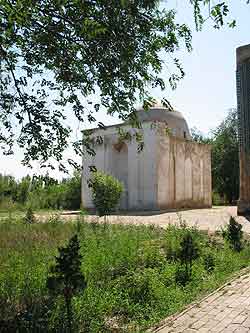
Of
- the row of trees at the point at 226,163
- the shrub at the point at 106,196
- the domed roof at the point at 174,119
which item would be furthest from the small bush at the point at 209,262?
the row of trees at the point at 226,163

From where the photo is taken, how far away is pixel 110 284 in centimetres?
612

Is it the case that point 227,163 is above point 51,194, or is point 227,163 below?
above

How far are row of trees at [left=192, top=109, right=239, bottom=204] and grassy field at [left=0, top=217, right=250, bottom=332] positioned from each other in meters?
38.5

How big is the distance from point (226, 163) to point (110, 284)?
141 ft

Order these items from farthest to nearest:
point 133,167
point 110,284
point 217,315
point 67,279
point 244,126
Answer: point 133,167
point 244,126
point 110,284
point 217,315
point 67,279

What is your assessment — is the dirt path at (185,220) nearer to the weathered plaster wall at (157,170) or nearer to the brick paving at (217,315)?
the weathered plaster wall at (157,170)

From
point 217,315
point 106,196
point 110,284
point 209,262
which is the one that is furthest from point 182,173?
point 217,315

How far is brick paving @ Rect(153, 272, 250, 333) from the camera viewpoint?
14.6ft

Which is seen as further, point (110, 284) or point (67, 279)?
point (110, 284)

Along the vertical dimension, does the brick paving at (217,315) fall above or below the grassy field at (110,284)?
below

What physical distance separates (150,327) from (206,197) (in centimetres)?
A: 3398

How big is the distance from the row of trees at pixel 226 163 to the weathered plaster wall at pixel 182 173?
909cm

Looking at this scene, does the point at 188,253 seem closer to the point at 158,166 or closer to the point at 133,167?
the point at 158,166

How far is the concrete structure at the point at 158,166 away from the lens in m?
31.1
